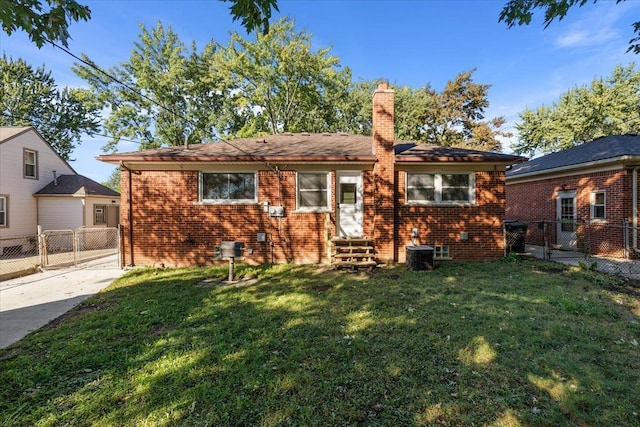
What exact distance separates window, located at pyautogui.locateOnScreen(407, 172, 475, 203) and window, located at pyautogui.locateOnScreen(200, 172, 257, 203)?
196 inches

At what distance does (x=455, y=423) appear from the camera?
7.75ft

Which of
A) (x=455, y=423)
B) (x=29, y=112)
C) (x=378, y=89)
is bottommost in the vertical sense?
(x=455, y=423)

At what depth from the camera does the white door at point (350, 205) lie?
9047mm

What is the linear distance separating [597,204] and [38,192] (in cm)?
2511

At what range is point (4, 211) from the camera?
1338 centimetres

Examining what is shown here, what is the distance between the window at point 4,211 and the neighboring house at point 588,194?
22.2m

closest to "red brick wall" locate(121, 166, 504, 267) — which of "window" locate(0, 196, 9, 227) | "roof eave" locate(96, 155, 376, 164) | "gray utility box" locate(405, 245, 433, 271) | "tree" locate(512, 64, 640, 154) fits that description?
"roof eave" locate(96, 155, 376, 164)

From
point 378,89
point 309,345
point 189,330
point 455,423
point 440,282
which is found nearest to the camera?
point 455,423

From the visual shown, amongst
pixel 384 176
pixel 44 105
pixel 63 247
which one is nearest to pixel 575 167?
pixel 384 176

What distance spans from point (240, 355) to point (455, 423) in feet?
7.64

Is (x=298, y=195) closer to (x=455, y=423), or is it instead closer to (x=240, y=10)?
(x=240, y=10)

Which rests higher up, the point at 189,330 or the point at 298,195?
the point at 298,195

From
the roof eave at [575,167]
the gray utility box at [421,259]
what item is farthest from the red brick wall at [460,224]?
the roof eave at [575,167]

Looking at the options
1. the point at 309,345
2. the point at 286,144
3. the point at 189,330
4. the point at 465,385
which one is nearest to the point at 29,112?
the point at 286,144
